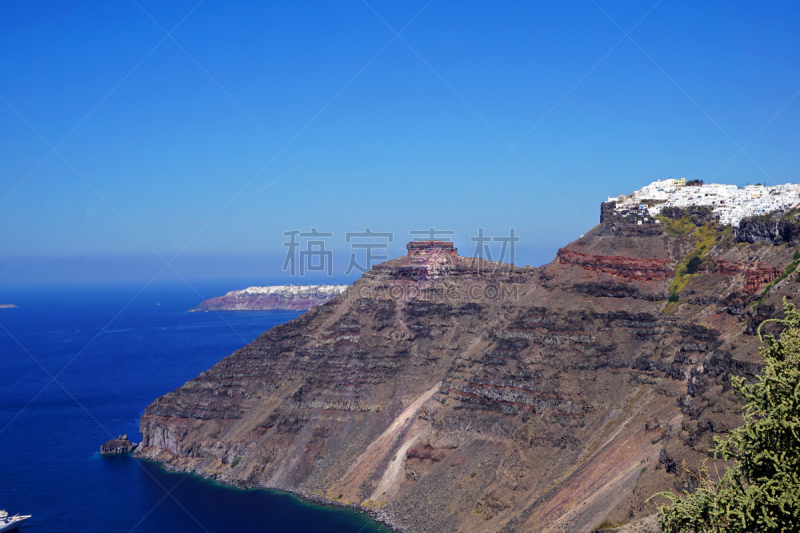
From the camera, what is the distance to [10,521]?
89875mm

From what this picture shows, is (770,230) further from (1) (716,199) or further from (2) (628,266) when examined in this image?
(1) (716,199)

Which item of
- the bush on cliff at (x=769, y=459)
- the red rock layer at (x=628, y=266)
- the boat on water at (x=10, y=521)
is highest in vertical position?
the red rock layer at (x=628, y=266)

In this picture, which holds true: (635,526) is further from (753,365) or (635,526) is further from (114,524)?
(114,524)

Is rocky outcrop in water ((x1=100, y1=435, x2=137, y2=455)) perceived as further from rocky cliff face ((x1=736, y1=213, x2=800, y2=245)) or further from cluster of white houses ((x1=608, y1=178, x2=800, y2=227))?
rocky cliff face ((x1=736, y1=213, x2=800, y2=245))

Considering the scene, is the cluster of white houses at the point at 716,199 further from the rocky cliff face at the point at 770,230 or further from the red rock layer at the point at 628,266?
the red rock layer at the point at 628,266

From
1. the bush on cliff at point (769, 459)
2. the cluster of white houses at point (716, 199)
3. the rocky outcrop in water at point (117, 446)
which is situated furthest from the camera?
the rocky outcrop in water at point (117, 446)

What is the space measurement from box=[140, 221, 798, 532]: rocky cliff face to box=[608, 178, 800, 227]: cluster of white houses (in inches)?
269

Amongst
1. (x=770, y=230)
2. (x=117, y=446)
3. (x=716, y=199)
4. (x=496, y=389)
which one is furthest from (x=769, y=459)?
(x=117, y=446)

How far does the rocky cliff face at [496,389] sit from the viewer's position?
75.9m

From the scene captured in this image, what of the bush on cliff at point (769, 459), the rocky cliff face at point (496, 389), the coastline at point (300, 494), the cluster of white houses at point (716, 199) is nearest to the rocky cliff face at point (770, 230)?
the rocky cliff face at point (496, 389)

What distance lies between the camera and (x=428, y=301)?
13375 centimetres

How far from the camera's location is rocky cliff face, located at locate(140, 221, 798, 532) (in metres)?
75.9

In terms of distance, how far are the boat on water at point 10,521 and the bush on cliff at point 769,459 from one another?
90615 mm

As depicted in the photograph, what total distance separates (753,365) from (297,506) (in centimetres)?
6332
